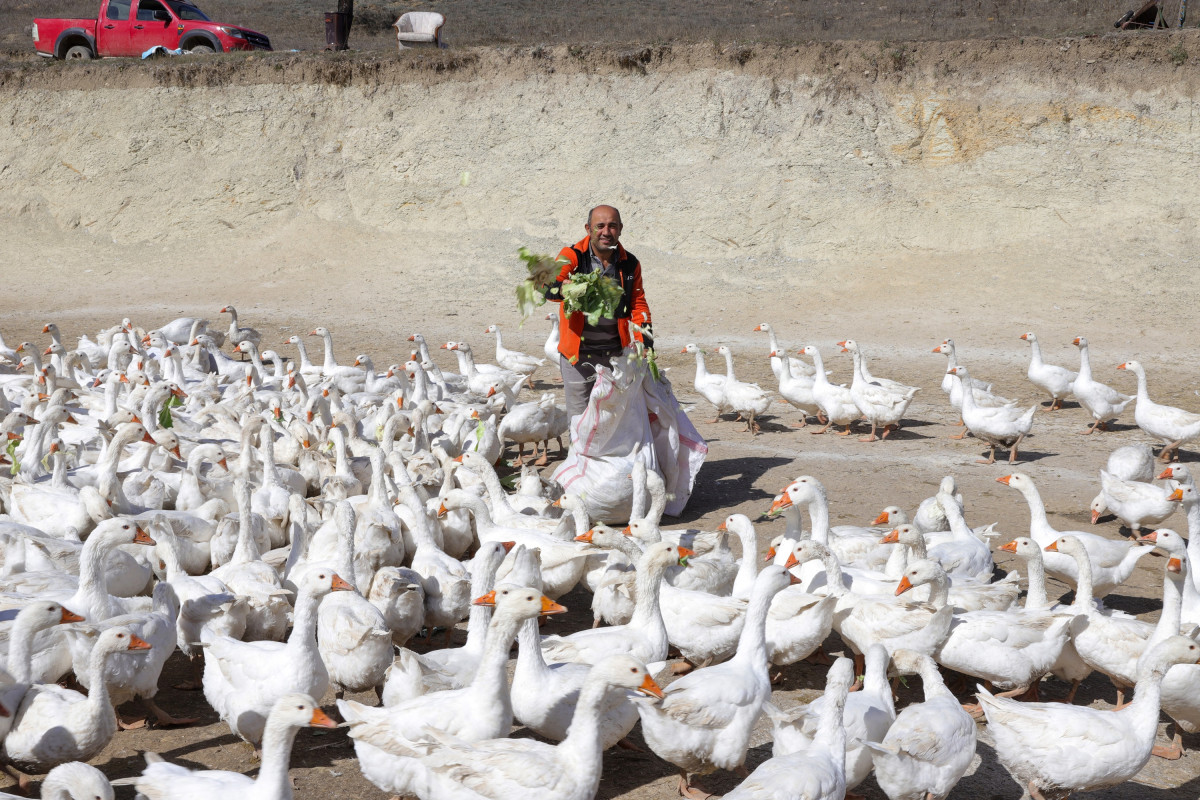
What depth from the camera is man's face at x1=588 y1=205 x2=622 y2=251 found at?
8.75m

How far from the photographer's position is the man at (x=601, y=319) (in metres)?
8.80

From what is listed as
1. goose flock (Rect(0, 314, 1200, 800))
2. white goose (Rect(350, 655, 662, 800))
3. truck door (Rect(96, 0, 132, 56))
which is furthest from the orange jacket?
truck door (Rect(96, 0, 132, 56))

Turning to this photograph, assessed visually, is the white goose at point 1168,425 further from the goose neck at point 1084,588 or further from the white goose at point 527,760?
the white goose at point 527,760

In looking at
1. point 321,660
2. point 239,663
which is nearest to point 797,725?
point 321,660

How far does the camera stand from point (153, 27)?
27984 millimetres

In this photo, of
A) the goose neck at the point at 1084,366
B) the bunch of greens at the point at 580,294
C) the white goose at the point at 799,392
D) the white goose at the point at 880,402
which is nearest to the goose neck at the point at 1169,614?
the bunch of greens at the point at 580,294

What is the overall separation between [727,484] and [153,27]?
→ 79.4 ft

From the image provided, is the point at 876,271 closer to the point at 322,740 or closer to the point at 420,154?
the point at 420,154

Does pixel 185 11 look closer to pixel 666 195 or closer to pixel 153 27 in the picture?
pixel 153 27

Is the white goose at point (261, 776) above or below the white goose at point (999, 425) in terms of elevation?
below

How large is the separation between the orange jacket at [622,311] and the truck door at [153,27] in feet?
76.6

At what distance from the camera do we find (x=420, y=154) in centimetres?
2567

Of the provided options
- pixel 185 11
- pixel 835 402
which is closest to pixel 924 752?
pixel 835 402

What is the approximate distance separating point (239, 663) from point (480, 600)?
1.30m
